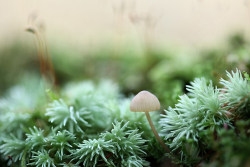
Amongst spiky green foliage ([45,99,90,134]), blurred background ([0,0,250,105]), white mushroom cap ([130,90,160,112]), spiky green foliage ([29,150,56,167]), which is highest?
blurred background ([0,0,250,105])

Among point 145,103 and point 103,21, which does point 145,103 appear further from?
point 103,21

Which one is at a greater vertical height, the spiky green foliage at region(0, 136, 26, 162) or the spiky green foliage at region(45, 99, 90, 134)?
the spiky green foliage at region(45, 99, 90, 134)

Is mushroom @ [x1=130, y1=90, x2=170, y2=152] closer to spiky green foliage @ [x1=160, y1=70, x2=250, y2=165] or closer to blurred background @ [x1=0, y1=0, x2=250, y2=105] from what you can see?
spiky green foliage @ [x1=160, y1=70, x2=250, y2=165]

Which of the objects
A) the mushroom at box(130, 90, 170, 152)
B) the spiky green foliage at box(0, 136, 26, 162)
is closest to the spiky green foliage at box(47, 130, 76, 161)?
the spiky green foliage at box(0, 136, 26, 162)

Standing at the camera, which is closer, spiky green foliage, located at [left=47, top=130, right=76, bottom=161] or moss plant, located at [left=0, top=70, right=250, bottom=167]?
moss plant, located at [left=0, top=70, right=250, bottom=167]

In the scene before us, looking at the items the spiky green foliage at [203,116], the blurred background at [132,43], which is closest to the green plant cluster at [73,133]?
the spiky green foliage at [203,116]

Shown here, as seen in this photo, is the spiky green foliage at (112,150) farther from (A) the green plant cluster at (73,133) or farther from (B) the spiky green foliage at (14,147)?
(B) the spiky green foliage at (14,147)

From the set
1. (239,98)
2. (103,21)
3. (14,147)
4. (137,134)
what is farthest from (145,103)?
(103,21)

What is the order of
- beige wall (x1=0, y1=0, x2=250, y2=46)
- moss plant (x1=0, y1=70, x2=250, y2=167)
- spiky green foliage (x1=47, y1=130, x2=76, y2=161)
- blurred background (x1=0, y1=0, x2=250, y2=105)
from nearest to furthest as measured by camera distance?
moss plant (x1=0, y1=70, x2=250, y2=167)
spiky green foliage (x1=47, y1=130, x2=76, y2=161)
blurred background (x1=0, y1=0, x2=250, y2=105)
beige wall (x1=0, y1=0, x2=250, y2=46)

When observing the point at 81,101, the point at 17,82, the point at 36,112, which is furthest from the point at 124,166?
the point at 17,82
